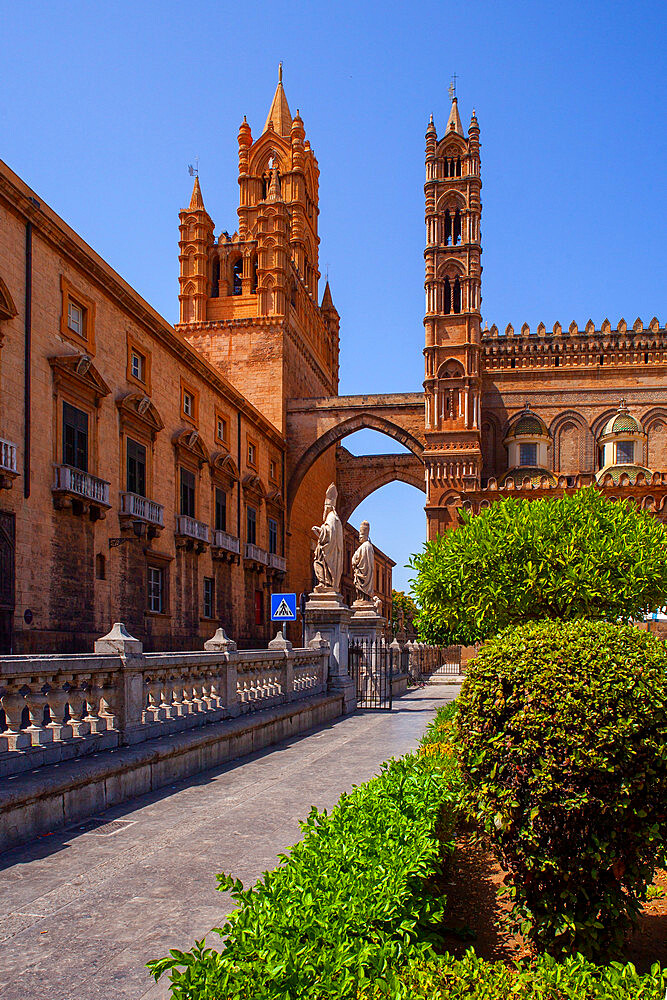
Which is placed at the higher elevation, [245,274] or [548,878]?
[245,274]

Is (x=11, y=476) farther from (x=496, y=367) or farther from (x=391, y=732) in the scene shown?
(x=496, y=367)

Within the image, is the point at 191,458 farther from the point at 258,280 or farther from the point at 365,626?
the point at 258,280

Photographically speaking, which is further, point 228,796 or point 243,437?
point 243,437

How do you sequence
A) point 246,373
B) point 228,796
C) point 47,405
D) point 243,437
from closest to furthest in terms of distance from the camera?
point 228,796, point 47,405, point 243,437, point 246,373

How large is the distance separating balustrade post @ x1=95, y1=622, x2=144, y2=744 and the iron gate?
32.9 ft

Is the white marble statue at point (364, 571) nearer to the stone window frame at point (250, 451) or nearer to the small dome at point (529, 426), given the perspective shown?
the stone window frame at point (250, 451)

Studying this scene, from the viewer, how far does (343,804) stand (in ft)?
15.1

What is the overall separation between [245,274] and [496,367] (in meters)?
15.5

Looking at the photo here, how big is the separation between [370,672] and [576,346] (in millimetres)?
32431

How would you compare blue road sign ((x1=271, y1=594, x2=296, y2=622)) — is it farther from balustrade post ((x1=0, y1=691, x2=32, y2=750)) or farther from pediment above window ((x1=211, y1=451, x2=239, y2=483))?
pediment above window ((x1=211, y1=451, x2=239, y2=483))

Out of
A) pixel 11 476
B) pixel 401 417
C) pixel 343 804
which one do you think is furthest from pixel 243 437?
pixel 343 804

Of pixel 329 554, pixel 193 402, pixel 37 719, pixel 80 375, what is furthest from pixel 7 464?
pixel 193 402

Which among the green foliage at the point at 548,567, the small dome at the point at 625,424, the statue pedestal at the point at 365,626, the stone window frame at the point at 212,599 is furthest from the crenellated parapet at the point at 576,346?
the green foliage at the point at 548,567

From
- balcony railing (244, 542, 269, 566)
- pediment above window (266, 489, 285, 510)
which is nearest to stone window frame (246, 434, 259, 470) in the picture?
pediment above window (266, 489, 285, 510)
